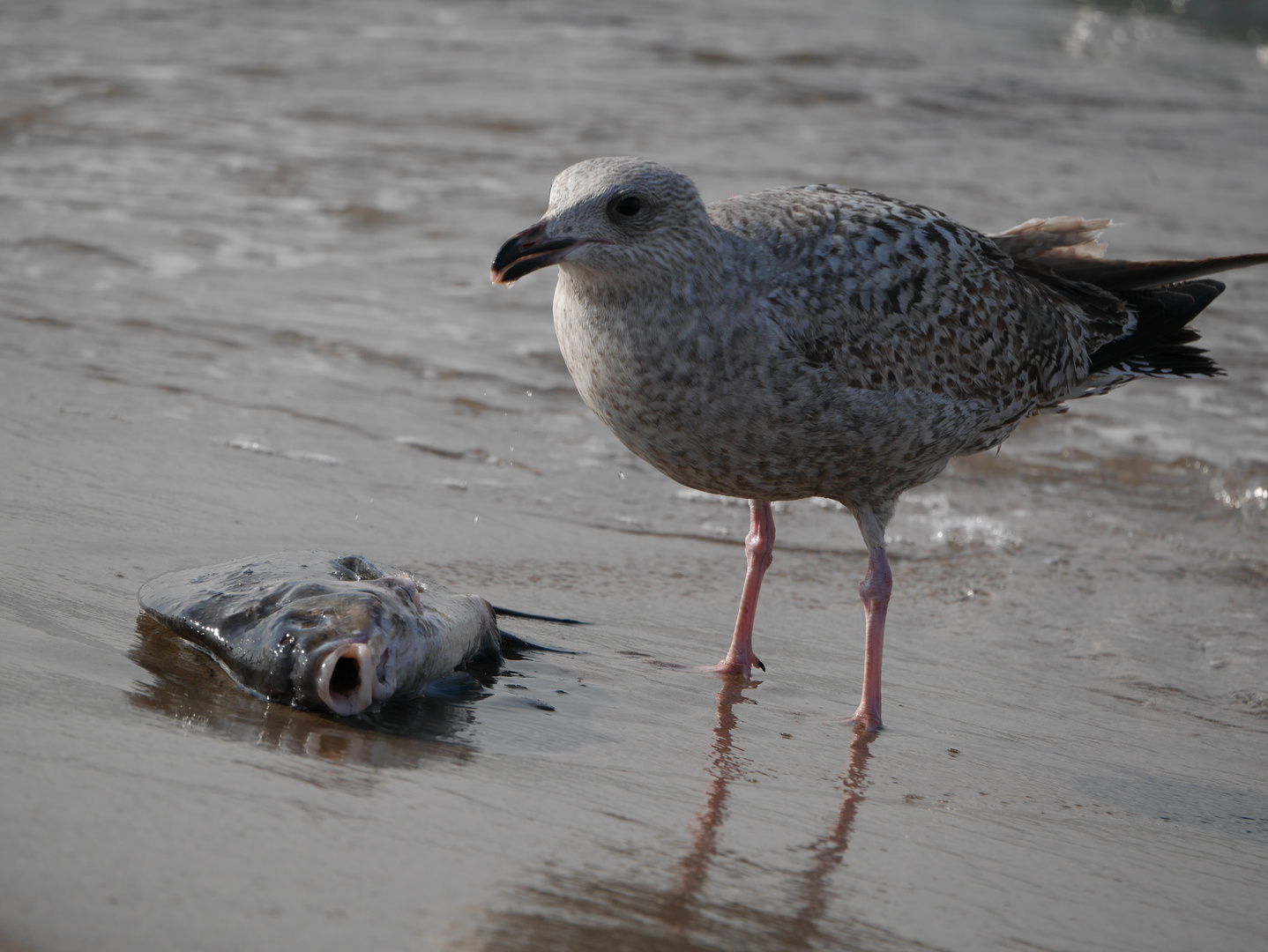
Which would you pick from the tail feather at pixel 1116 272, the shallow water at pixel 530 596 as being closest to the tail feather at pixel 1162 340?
the tail feather at pixel 1116 272

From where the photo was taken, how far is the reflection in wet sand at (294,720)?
3399mm

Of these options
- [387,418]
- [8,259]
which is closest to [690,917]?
[387,418]

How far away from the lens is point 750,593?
16.3ft

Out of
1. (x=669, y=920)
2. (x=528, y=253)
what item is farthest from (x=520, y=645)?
(x=669, y=920)

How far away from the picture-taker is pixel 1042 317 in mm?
5270

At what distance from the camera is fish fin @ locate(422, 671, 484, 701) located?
3.90 m

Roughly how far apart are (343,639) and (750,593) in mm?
1750

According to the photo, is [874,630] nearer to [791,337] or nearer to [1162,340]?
[791,337]

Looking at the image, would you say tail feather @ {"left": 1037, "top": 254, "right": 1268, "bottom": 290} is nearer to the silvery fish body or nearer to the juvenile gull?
the juvenile gull

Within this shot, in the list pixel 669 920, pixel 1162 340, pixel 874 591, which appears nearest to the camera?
pixel 669 920

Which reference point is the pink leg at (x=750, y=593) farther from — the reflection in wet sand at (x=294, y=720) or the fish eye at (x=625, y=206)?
the fish eye at (x=625, y=206)

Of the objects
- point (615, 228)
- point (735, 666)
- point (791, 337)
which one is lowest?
point (735, 666)

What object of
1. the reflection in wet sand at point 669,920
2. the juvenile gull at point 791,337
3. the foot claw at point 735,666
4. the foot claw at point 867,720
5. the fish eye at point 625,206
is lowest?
the foot claw at point 735,666

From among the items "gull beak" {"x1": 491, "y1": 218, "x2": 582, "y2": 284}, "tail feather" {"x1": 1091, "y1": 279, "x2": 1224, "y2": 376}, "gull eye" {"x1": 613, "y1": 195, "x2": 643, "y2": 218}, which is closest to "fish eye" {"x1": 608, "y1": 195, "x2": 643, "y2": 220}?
"gull eye" {"x1": 613, "y1": 195, "x2": 643, "y2": 218}
